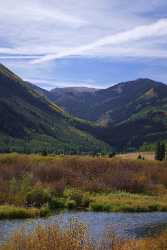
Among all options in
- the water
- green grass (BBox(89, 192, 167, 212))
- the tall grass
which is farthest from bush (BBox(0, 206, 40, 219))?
the tall grass

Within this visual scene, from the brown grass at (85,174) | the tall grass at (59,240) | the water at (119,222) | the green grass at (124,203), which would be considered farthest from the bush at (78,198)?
the tall grass at (59,240)

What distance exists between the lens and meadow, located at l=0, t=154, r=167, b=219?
7081 centimetres

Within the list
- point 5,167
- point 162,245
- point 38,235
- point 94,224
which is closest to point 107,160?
point 5,167

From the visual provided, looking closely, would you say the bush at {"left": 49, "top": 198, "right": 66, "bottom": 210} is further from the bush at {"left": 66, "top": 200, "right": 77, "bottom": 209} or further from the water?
the water

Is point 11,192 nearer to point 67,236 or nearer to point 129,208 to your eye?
point 129,208

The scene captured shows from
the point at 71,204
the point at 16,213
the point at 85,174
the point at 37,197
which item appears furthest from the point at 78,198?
the point at 85,174

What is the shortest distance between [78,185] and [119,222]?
3381cm

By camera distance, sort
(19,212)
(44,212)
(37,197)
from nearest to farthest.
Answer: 1. (19,212)
2. (44,212)
3. (37,197)

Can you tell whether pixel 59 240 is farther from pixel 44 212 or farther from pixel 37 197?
pixel 37 197

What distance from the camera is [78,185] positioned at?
92.4 m

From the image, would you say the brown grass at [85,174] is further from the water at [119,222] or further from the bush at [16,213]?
the water at [119,222]

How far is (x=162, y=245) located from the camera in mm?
30922

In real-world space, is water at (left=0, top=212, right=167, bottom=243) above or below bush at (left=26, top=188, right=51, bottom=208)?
below

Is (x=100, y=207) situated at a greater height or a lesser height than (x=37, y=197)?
lesser
